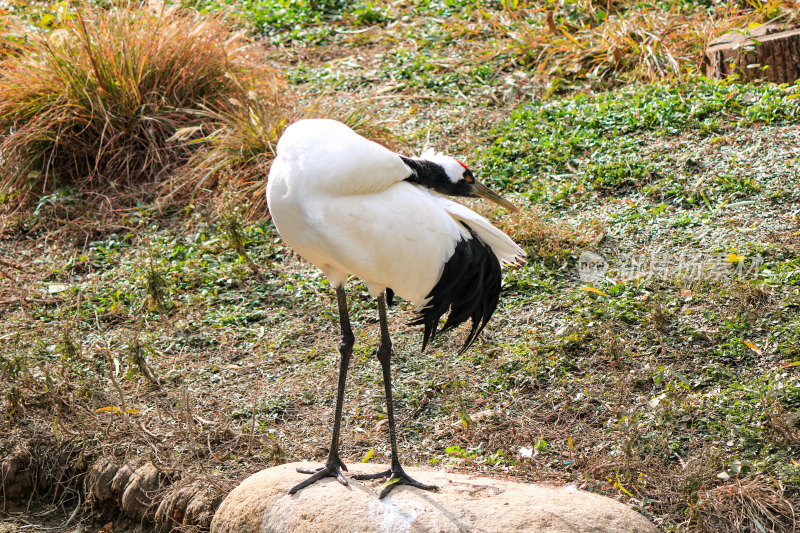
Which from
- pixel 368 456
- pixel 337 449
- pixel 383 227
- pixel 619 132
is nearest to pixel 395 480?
pixel 337 449

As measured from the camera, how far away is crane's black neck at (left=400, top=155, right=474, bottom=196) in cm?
382

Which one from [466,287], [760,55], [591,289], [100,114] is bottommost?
[591,289]

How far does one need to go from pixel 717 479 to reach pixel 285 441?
206 cm

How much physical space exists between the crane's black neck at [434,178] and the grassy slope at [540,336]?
1074mm

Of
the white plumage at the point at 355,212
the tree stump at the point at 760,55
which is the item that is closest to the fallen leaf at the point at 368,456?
the white plumage at the point at 355,212

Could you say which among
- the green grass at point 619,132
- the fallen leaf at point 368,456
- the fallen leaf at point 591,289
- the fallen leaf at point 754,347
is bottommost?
the fallen leaf at point 368,456

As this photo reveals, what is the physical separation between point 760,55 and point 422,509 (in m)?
4.73

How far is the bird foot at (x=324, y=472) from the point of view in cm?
355

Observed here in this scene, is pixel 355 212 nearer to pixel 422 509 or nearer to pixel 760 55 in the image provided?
pixel 422 509

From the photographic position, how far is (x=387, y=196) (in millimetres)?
3582

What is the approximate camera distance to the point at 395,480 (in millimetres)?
3594

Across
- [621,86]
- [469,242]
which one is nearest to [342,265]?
[469,242]

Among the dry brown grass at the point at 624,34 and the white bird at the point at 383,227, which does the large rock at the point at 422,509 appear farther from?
the dry brown grass at the point at 624,34

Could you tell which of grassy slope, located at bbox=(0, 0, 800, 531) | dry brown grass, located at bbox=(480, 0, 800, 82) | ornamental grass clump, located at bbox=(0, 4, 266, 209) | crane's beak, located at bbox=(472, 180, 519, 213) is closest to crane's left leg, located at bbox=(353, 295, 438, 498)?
grassy slope, located at bbox=(0, 0, 800, 531)
